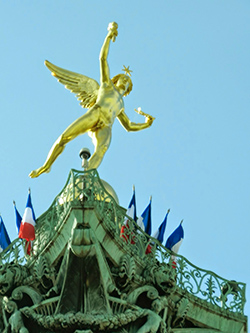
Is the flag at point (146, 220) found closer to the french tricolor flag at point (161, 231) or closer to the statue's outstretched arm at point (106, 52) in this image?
the french tricolor flag at point (161, 231)

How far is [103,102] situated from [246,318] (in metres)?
8.73

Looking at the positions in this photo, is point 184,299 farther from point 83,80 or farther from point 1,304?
point 83,80

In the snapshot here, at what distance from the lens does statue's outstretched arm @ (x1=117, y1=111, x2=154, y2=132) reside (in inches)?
1747

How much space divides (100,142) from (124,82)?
2.29 metres

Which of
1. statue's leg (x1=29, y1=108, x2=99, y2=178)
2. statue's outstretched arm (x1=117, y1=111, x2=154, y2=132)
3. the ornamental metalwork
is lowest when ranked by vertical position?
the ornamental metalwork

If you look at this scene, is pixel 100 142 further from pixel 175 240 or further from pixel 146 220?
pixel 175 240

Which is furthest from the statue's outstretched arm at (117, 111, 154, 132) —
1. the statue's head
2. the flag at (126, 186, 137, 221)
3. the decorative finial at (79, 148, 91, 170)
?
the decorative finial at (79, 148, 91, 170)

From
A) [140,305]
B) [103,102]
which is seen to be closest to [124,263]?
[140,305]

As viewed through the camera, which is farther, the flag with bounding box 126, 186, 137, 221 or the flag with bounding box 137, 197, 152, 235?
the flag with bounding box 137, 197, 152, 235

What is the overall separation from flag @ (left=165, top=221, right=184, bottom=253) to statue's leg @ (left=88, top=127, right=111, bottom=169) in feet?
10.6

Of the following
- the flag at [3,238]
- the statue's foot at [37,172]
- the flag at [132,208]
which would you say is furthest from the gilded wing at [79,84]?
the flag at [3,238]

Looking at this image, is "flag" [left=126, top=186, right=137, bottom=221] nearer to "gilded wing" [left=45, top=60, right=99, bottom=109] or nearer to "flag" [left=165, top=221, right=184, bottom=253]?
"flag" [left=165, top=221, right=184, bottom=253]

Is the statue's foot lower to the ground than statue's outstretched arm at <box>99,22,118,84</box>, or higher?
lower

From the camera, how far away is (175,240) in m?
41.5
